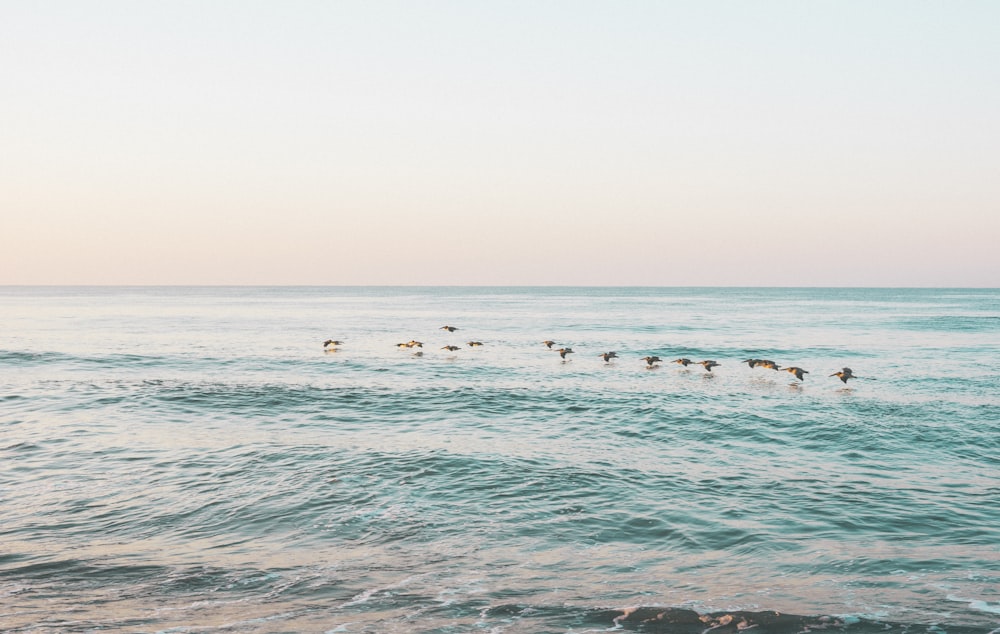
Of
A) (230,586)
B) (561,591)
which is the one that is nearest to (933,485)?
(561,591)

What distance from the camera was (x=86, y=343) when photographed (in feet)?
150

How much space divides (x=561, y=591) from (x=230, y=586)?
366 centimetres

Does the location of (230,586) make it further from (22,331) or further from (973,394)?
(22,331)

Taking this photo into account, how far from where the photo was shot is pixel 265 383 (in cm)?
2750

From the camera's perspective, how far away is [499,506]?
1162cm

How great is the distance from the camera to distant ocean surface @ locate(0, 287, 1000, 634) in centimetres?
762

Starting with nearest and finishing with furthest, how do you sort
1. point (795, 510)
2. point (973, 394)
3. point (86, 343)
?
point (795, 510) < point (973, 394) < point (86, 343)

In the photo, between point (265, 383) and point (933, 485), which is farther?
point (265, 383)

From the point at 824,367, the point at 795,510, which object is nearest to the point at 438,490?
the point at 795,510

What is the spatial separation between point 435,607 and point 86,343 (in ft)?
150

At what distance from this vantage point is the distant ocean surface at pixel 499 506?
7616 mm

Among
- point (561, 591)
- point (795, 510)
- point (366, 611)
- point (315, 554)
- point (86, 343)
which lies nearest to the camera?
point (366, 611)

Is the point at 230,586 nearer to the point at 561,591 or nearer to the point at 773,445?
the point at 561,591

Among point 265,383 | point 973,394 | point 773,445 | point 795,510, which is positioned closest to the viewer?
point 795,510
